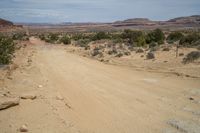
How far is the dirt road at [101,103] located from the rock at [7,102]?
16cm

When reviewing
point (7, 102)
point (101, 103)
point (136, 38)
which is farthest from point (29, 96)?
point (136, 38)

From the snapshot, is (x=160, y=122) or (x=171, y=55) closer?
(x=160, y=122)

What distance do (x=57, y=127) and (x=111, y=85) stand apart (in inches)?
285

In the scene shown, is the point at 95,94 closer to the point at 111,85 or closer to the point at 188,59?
the point at 111,85

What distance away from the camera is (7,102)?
11.0m

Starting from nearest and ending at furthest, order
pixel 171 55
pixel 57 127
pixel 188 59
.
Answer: pixel 57 127 < pixel 188 59 < pixel 171 55

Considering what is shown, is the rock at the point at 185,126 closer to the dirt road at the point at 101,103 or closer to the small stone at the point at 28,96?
the dirt road at the point at 101,103

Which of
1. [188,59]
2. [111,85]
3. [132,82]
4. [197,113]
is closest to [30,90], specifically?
[111,85]

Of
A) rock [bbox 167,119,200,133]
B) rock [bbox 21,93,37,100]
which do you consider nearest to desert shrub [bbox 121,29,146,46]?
rock [bbox 21,93,37,100]

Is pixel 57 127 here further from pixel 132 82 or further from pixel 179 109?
pixel 132 82

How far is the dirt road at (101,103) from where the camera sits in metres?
9.60

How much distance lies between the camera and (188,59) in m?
23.4

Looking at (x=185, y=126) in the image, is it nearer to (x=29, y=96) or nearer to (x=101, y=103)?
(x=101, y=103)

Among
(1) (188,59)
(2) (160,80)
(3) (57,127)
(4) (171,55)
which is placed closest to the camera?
(3) (57,127)
